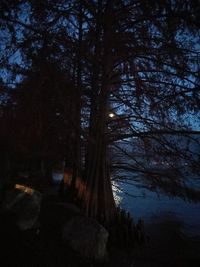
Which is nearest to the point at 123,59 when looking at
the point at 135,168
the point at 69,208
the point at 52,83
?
the point at 52,83

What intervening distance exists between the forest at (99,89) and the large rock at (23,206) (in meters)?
0.43

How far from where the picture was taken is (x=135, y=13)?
9445mm

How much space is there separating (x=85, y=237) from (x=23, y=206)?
5.57 ft

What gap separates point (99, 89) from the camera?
11.4 m

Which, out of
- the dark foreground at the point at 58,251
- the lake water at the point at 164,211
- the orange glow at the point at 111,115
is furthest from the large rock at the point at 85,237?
the lake water at the point at 164,211

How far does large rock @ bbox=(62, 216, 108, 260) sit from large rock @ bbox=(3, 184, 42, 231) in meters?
0.92

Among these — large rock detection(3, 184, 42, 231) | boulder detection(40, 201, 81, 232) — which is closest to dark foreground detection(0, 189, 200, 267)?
boulder detection(40, 201, 81, 232)

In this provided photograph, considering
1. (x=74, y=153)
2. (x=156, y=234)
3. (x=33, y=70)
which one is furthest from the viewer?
(x=156, y=234)

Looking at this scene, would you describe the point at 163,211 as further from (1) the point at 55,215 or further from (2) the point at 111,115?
(1) the point at 55,215

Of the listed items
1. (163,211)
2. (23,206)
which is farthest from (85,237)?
(163,211)

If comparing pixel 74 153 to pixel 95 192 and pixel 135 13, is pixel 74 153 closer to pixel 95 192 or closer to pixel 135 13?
pixel 95 192

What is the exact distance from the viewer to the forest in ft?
27.5

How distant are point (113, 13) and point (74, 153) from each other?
5.36m

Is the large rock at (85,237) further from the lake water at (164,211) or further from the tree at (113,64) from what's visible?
the lake water at (164,211)
